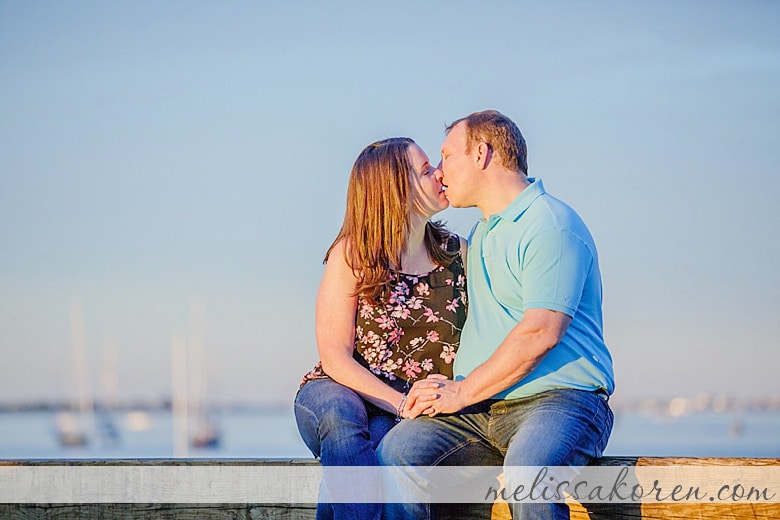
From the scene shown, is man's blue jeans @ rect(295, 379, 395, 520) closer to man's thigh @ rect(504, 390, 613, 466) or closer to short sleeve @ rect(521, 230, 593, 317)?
man's thigh @ rect(504, 390, 613, 466)

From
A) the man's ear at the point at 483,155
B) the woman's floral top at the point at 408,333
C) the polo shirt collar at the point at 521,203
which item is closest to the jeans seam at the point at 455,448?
the woman's floral top at the point at 408,333

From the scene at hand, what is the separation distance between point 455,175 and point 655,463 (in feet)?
4.02

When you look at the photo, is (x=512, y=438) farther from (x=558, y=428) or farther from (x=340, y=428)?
(x=340, y=428)

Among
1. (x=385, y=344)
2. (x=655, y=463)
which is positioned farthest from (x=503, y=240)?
(x=655, y=463)

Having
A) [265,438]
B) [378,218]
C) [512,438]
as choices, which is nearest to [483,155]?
[378,218]

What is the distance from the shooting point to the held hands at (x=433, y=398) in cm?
343

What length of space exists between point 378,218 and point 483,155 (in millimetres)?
451

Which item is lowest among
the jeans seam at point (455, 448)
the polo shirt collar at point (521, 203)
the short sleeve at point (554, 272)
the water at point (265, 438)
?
the water at point (265, 438)

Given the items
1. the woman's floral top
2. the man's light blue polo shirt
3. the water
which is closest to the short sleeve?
the man's light blue polo shirt

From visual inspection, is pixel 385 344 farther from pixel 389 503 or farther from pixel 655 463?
pixel 655 463

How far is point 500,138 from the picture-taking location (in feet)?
12.3

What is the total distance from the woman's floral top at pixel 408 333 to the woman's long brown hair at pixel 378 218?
0.23 feet

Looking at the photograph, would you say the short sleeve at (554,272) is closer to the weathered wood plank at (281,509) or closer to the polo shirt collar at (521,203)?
the polo shirt collar at (521,203)

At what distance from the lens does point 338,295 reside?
3.78 m
